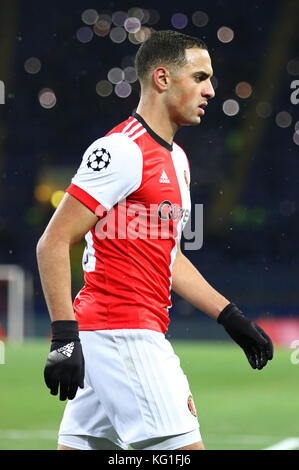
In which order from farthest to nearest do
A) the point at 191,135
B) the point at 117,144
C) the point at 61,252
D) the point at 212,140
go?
1. the point at 212,140
2. the point at 191,135
3. the point at 117,144
4. the point at 61,252

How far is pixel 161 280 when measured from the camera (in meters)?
3.21

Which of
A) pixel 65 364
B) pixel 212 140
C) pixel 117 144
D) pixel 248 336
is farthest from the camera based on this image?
pixel 212 140

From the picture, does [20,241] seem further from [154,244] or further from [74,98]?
[154,244]

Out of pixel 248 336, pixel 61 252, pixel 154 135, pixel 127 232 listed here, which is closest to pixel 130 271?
pixel 127 232

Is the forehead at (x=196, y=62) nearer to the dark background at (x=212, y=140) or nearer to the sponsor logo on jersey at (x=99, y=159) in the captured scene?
the sponsor logo on jersey at (x=99, y=159)

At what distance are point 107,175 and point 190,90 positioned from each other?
50 cm

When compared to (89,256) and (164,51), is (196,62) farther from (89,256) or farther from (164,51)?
(89,256)

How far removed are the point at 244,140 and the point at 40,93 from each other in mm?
6407

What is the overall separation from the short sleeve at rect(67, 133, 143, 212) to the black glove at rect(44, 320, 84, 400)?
44 centimetres

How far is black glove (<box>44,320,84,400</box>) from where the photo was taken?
2.84 m

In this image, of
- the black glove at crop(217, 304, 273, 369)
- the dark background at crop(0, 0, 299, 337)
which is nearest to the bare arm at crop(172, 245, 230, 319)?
the black glove at crop(217, 304, 273, 369)

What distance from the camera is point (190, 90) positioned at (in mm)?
3275

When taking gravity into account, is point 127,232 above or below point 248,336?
above

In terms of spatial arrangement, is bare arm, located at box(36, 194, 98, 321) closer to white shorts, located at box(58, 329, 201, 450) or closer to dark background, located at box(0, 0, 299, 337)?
white shorts, located at box(58, 329, 201, 450)
